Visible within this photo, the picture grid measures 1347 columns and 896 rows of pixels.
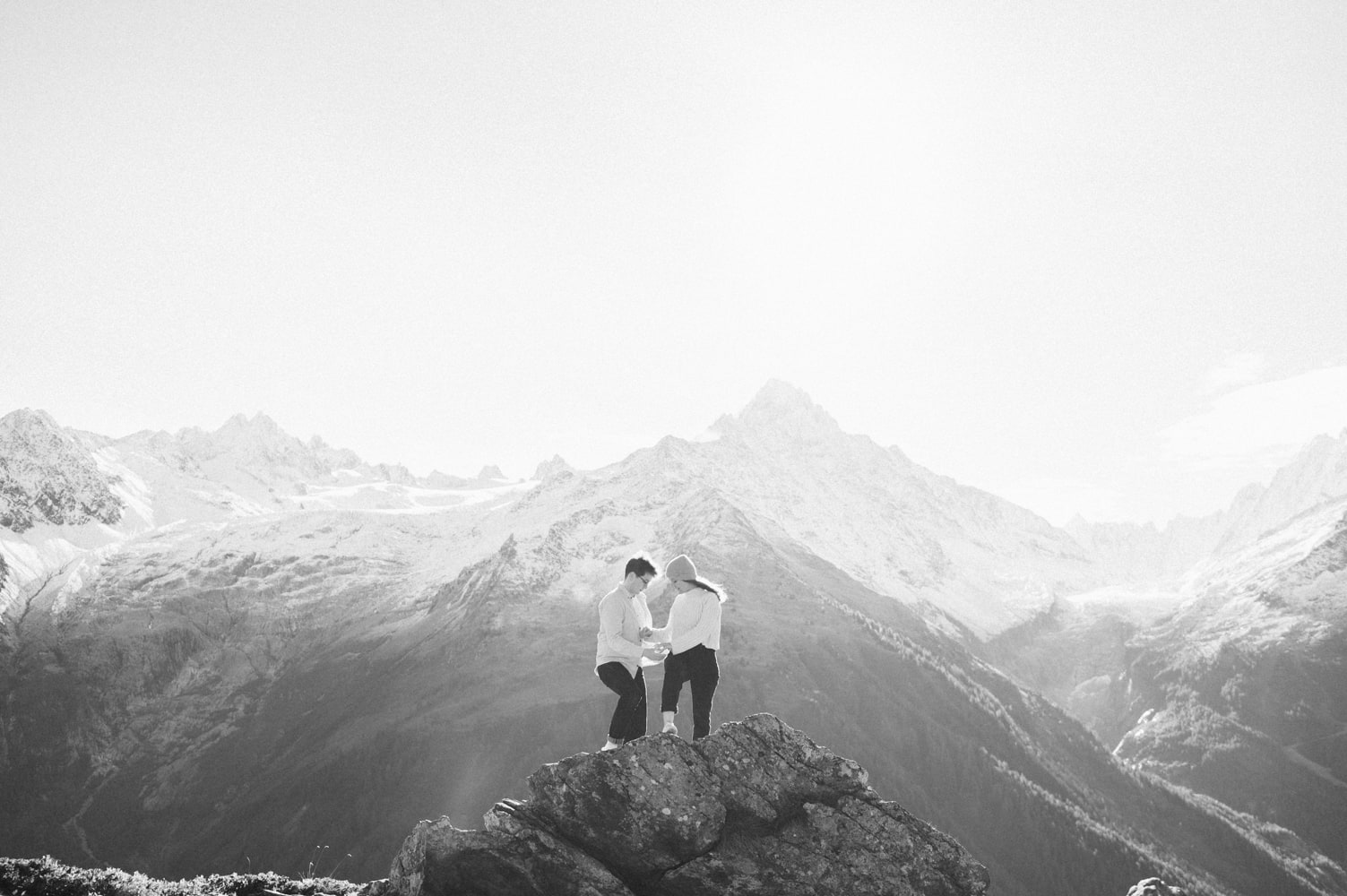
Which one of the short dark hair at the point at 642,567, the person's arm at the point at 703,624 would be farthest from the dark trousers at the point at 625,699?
the short dark hair at the point at 642,567

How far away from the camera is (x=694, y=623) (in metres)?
21.5

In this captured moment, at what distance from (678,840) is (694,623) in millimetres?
5424

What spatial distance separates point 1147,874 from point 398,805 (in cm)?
17241

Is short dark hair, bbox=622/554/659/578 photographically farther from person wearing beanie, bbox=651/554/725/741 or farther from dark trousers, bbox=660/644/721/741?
dark trousers, bbox=660/644/721/741

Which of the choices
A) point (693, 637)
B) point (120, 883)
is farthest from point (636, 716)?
point (120, 883)

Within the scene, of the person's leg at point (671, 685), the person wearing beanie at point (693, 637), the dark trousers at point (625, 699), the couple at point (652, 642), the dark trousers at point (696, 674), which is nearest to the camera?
the person's leg at point (671, 685)

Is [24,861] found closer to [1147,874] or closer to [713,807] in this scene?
[713,807]

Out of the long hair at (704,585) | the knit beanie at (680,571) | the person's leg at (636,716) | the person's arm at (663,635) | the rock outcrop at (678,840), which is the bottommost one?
the rock outcrop at (678,840)

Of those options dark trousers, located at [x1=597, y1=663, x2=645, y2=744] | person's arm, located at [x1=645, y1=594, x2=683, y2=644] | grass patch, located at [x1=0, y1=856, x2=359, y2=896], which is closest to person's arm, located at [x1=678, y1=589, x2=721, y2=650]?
person's arm, located at [x1=645, y1=594, x2=683, y2=644]

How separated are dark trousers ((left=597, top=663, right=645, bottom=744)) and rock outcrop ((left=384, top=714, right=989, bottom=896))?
175 cm

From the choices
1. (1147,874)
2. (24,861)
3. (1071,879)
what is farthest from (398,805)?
(24,861)

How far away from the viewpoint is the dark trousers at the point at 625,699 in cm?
2116

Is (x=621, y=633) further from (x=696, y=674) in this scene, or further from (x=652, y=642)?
(x=696, y=674)

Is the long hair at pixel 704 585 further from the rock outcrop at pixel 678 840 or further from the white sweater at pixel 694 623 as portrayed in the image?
the rock outcrop at pixel 678 840
